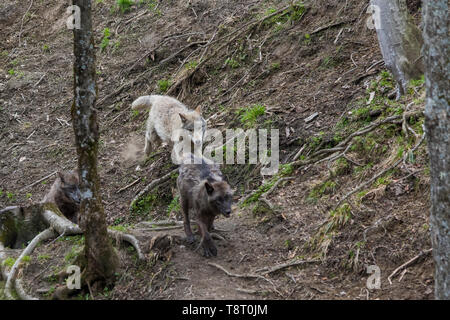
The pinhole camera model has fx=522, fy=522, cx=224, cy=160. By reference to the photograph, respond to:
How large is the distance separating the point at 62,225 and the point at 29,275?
4.08 ft

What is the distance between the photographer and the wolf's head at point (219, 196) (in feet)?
24.3

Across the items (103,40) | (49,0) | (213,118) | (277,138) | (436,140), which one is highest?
(49,0)

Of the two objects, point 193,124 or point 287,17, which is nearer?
point 193,124

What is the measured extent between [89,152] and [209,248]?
221 centimetres

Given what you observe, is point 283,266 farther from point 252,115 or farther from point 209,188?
point 252,115

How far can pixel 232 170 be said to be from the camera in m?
10.5

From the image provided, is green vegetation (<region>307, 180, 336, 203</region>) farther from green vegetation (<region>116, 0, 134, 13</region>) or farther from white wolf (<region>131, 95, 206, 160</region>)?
green vegetation (<region>116, 0, 134, 13</region>)

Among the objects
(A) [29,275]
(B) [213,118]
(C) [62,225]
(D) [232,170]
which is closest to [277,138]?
(D) [232,170]

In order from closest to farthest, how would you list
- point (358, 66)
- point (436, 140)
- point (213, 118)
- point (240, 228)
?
point (436, 140)
point (240, 228)
point (358, 66)
point (213, 118)

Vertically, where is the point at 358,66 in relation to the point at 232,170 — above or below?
above

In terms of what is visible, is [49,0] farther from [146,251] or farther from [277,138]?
[146,251]

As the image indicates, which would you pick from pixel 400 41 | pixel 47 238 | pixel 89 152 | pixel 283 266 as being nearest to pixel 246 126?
pixel 400 41

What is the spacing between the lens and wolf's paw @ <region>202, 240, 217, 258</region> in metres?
7.44

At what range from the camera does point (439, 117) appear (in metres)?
4.91
